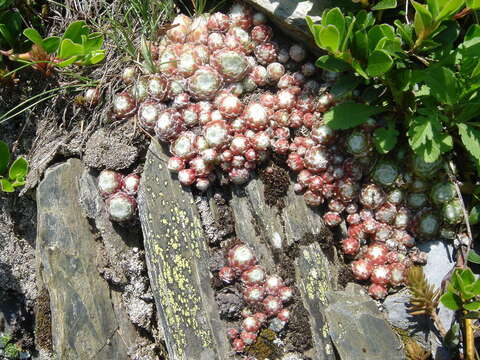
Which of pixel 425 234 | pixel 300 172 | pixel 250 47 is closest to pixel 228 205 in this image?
pixel 300 172

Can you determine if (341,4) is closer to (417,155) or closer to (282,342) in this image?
(417,155)

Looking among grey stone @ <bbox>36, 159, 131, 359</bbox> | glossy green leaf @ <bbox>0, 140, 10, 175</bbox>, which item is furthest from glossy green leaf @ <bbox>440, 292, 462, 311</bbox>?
glossy green leaf @ <bbox>0, 140, 10, 175</bbox>

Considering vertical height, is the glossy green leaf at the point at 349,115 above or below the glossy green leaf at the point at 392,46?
below

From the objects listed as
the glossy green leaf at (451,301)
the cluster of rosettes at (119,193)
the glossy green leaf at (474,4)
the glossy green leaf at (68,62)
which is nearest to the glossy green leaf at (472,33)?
the glossy green leaf at (474,4)

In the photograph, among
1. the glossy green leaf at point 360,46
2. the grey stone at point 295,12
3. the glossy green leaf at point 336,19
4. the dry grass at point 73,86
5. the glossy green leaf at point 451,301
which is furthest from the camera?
the dry grass at point 73,86

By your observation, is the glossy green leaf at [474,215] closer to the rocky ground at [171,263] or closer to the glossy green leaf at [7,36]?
the rocky ground at [171,263]

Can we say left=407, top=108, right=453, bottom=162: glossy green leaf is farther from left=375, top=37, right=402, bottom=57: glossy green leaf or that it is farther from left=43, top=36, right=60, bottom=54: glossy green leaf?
left=43, top=36, right=60, bottom=54: glossy green leaf
